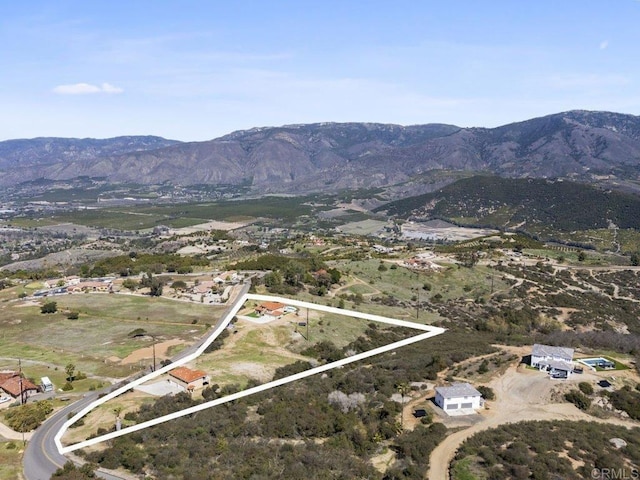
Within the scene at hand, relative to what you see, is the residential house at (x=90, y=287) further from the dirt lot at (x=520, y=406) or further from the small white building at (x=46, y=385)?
the dirt lot at (x=520, y=406)

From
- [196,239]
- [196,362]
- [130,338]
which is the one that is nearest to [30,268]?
[196,239]

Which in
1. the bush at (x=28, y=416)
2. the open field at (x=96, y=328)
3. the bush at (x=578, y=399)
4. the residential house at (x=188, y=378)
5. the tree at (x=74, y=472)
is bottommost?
the open field at (x=96, y=328)

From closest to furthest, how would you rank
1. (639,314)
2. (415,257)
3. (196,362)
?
(196,362)
(639,314)
(415,257)

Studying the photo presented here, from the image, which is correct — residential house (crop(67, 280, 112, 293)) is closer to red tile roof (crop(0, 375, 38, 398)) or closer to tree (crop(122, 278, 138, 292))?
tree (crop(122, 278, 138, 292))

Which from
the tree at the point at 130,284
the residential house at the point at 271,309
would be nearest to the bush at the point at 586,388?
the residential house at the point at 271,309

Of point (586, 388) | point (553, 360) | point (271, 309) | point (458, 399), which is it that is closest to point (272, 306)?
point (271, 309)

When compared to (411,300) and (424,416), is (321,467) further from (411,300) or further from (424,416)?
(411,300)

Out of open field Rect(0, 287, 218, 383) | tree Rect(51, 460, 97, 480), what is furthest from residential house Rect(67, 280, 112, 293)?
tree Rect(51, 460, 97, 480)

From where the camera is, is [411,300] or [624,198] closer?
[411,300]
